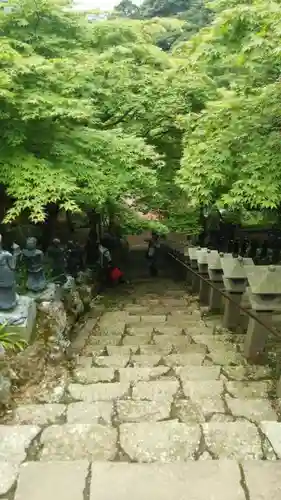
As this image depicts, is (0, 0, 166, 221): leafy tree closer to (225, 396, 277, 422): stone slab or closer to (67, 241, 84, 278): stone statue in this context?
(67, 241, 84, 278): stone statue

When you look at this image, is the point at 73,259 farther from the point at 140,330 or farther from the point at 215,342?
the point at 215,342

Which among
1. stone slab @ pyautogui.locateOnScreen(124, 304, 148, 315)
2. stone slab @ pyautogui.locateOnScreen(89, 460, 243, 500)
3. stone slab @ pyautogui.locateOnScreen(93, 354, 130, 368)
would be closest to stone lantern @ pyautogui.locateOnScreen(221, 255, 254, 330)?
stone slab @ pyautogui.locateOnScreen(93, 354, 130, 368)

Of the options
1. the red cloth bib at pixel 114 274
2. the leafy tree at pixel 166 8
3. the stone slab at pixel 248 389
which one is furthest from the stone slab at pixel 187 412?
the leafy tree at pixel 166 8

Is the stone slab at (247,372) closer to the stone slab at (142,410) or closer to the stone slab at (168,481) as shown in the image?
the stone slab at (142,410)

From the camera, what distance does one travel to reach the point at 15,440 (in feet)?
11.9

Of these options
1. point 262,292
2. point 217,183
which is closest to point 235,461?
point 262,292

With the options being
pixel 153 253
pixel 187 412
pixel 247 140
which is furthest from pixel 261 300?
pixel 153 253

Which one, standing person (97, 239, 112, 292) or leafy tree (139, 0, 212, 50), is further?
leafy tree (139, 0, 212, 50)

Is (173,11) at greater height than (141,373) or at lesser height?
greater

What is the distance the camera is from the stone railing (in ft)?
17.7

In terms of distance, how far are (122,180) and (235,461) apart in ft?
19.3

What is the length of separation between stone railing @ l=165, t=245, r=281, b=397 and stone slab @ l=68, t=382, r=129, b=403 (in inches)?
62.3

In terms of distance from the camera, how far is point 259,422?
12.8ft

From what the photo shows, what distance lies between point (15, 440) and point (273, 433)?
6.74 feet
